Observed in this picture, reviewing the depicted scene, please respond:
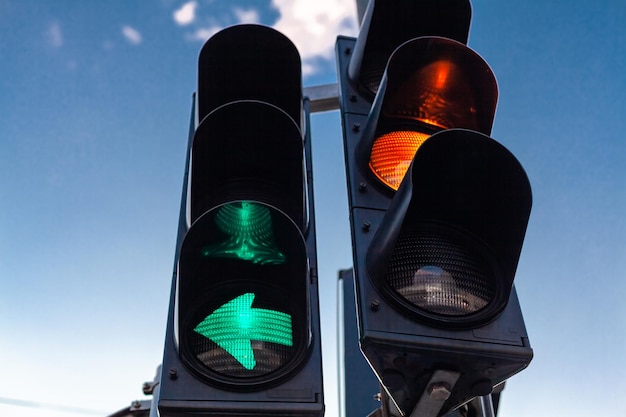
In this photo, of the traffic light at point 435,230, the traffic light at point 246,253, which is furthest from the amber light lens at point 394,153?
the traffic light at point 246,253

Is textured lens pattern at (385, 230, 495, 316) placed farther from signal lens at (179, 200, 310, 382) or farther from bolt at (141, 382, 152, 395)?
bolt at (141, 382, 152, 395)

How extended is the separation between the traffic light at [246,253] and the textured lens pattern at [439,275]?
0.32 meters

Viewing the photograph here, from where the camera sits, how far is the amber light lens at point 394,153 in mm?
2125

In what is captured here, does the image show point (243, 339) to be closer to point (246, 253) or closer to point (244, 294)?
point (244, 294)

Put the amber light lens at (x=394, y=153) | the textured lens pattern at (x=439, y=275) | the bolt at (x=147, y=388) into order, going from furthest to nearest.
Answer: the bolt at (x=147, y=388) < the amber light lens at (x=394, y=153) < the textured lens pattern at (x=439, y=275)

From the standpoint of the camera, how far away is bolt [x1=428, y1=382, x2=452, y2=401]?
5.05ft

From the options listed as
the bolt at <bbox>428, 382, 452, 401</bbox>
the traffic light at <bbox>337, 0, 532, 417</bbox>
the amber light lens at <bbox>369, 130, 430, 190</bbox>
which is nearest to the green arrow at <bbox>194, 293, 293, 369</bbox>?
the traffic light at <bbox>337, 0, 532, 417</bbox>

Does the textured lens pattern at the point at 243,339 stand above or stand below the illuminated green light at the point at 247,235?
below

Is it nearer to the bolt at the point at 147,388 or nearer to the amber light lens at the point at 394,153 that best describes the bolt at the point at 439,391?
the amber light lens at the point at 394,153

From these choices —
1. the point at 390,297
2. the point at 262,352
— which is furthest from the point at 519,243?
the point at 262,352

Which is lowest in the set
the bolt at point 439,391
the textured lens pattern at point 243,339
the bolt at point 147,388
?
the bolt at point 439,391

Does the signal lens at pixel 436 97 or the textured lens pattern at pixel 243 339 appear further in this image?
the signal lens at pixel 436 97

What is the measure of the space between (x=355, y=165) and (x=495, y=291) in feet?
1.99

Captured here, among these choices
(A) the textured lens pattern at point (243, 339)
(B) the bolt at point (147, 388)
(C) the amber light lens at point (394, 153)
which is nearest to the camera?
(A) the textured lens pattern at point (243, 339)
